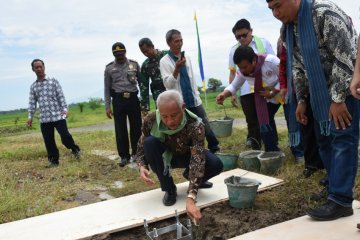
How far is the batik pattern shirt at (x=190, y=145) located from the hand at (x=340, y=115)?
1024 mm

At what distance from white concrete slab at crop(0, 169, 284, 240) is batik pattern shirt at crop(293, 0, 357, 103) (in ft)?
4.61

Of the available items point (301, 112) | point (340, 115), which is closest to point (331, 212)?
point (340, 115)

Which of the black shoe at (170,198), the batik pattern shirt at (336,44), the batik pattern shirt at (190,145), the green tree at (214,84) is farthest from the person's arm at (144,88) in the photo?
the green tree at (214,84)

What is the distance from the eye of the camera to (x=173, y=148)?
329 cm

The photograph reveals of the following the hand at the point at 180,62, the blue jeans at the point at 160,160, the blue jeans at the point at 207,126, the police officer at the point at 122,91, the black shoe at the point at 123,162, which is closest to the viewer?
the blue jeans at the point at 160,160

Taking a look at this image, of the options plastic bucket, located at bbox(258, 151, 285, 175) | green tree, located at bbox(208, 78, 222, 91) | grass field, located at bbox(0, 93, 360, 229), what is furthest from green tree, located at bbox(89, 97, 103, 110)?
plastic bucket, located at bbox(258, 151, 285, 175)

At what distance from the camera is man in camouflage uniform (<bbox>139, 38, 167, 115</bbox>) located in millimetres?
5168

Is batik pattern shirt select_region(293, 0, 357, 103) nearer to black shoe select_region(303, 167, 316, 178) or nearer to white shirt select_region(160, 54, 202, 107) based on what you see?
black shoe select_region(303, 167, 316, 178)

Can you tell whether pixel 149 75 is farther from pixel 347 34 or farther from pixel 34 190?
pixel 347 34

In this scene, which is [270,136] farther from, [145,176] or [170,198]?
[145,176]

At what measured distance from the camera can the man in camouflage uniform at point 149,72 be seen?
5.17 meters

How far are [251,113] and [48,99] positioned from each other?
2945 millimetres

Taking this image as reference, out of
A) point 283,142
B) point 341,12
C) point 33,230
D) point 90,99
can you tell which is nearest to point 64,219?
point 33,230

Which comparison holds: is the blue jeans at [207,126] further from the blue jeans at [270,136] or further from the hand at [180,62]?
the blue jeans at [270,136]
